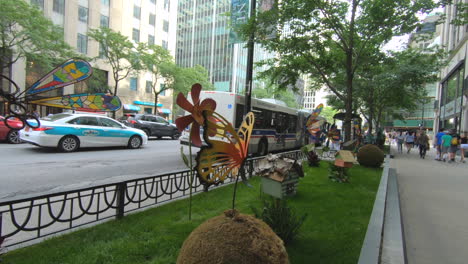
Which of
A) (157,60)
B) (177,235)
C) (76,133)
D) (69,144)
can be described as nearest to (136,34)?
(157,60)

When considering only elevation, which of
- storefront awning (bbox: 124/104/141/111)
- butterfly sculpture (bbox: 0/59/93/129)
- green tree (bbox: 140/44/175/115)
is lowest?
butterfly sculpture (bbox: 0/59/93/129)

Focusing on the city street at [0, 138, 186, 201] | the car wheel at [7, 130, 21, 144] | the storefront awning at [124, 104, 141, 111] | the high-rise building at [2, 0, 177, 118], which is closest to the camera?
the city street at [0, 138, 186, 201]

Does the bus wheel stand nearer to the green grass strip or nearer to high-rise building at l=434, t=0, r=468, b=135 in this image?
the green grass strip

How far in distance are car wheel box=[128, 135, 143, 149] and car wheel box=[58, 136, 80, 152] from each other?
2.31 metres

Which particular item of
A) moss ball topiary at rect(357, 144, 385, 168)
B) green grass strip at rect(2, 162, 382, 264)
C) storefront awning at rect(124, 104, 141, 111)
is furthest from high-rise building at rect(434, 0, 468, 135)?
storefront awning at rect(124, 104, 141, 111)

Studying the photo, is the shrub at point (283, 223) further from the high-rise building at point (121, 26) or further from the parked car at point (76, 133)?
the high-rise building at point (121, 26)

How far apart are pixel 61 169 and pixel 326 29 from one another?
10255mm

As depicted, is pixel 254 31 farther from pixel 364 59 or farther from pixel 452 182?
pixel 452 182

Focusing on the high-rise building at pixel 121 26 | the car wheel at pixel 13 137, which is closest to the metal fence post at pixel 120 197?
the car wheel at pixel 13 137

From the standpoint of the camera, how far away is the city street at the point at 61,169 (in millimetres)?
5845

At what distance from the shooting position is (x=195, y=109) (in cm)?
203

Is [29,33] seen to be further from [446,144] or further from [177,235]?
[446,144]

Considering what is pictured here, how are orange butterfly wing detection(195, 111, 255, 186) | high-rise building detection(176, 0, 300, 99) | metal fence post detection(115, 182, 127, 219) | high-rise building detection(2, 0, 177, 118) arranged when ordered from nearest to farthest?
1. orange butterfly wing detection(195, 111, 255, 186)
2. metal fence post detection(115, 182, 127, 219)
3. high-rise building detection(2, 0, 177, 118)
4. high-rise building detection(176, 0, 300, 99)

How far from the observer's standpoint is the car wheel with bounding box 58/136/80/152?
33.7 feet
